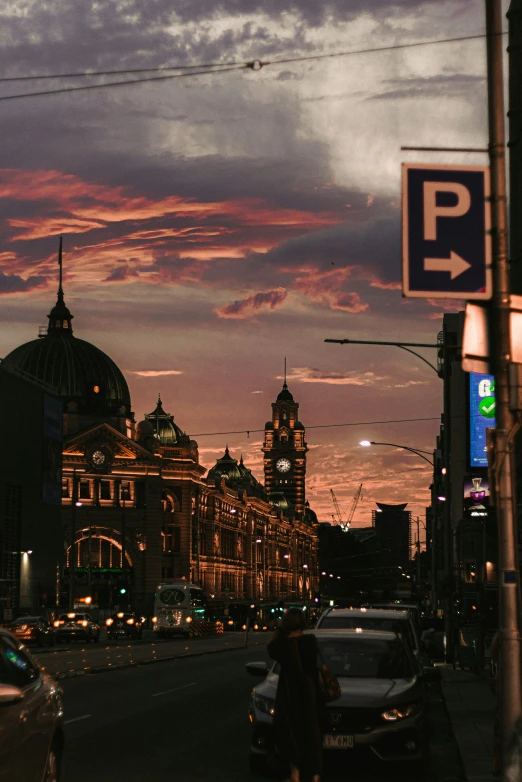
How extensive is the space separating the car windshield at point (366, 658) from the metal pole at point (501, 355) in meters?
4.97

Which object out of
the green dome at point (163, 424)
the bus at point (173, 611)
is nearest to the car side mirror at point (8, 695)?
the bus at point (173, 611)

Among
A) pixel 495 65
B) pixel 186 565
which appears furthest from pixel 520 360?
pixel 186 565

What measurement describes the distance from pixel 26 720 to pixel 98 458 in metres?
141

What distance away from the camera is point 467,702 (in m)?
25.0

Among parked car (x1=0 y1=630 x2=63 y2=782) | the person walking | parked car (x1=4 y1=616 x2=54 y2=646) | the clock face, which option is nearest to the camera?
parked car (x1=0 y1=630 x2=63 y2=782)

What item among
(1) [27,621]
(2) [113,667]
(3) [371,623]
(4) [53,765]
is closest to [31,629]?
(1) [27,621]

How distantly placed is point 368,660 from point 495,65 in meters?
8.19

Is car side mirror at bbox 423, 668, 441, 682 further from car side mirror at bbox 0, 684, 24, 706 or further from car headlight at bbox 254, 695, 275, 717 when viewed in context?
car side mirror at bbox 0, 684, 24, 706

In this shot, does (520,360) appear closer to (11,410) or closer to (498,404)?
(498,404)

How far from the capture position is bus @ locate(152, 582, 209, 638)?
3371 inches

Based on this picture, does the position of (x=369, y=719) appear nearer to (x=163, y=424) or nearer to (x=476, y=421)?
(x=476, y=421)

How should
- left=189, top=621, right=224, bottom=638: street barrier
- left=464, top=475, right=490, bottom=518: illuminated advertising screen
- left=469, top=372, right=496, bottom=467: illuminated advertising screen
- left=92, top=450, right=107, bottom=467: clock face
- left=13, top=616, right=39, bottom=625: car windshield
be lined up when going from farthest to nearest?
1. left=92, top=450, right=107, bottom=467: clock face
2. left=189, top=621, right=224, bottom=638: street barrier
3. left=469, top=372, right=496, bottom=467: illuminated advertising screen
4. left=464, top=475, right=490, bottom=518: illuminated advertising screen
5. left=13, top=616, right=39, bottom=625: car windshield

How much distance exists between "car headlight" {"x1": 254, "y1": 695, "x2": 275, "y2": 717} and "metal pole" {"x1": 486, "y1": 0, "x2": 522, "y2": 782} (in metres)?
3.97

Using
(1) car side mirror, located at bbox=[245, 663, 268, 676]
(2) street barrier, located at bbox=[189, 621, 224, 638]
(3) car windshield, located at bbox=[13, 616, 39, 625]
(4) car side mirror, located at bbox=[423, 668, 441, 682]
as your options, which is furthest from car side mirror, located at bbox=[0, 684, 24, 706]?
(2) street barrier, located at bbox=[189, 621, 224, 638]
